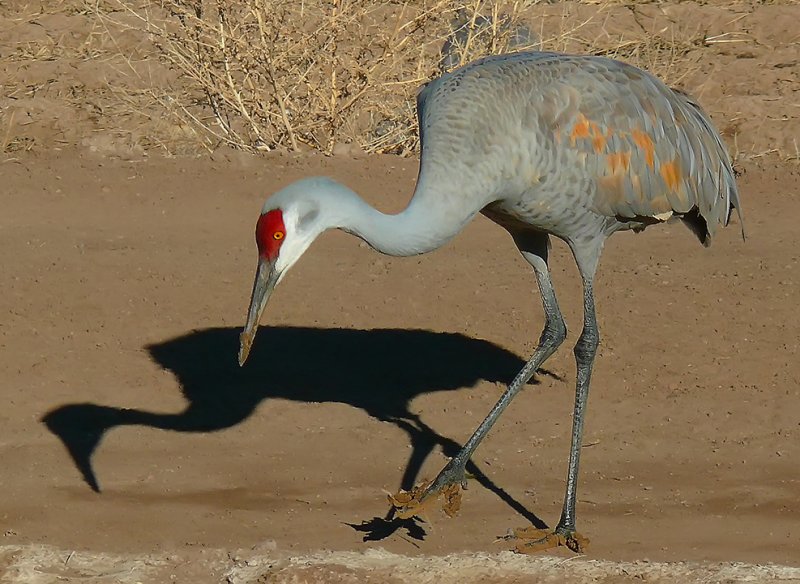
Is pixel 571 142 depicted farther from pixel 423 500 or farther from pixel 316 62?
pixel 316 62

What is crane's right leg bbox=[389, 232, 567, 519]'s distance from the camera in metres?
6.13

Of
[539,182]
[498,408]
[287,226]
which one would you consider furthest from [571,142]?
[287,226]

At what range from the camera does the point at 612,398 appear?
24.6 ft

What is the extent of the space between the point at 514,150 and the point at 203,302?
9.72 feet

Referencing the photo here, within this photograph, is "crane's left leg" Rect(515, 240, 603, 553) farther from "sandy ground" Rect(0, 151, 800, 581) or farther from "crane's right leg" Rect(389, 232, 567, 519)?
"crane's right leg" Rect(389, 232, 567, 519)

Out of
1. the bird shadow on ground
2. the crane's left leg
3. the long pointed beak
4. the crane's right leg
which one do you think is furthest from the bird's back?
the bird shadow on ground

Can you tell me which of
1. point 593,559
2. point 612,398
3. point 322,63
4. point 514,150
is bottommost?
point 593,559

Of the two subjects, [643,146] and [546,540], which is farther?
[643,146]

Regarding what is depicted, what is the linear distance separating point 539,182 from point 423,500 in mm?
1364

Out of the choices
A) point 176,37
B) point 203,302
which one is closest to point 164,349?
point 203,302

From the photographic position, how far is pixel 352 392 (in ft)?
24.9

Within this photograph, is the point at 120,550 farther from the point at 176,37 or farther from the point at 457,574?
the point at 176,37

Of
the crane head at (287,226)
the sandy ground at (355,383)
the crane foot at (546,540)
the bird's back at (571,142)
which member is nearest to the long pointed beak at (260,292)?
the crane head at (287,226)

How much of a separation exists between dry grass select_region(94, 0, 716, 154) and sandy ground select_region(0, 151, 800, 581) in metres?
0.74
